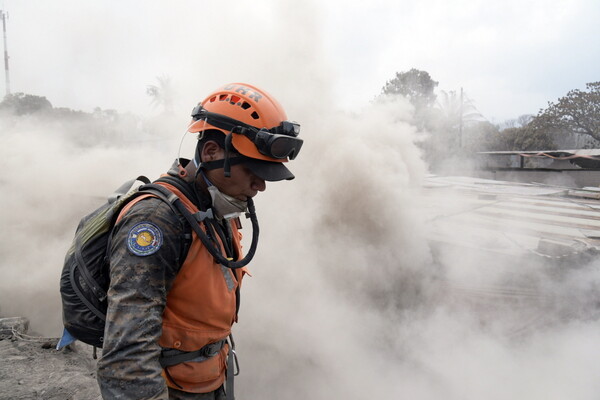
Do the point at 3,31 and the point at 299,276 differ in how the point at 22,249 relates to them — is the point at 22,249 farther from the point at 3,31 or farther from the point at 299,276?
the point at 3,31

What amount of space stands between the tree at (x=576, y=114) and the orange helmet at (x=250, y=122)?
23.0 meters

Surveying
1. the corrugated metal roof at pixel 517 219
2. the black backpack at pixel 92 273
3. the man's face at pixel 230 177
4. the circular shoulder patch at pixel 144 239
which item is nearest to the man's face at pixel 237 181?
the man's face at pixel 230 177

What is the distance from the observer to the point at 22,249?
590cm

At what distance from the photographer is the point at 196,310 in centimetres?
129

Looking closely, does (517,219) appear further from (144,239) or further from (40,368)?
(144,239)

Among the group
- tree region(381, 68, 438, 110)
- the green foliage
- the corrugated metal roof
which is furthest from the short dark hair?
tree region(381, 68, 438, 110)

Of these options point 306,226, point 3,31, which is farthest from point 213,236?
point 3,31

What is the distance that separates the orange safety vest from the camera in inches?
49.5

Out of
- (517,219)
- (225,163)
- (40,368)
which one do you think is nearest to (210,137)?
(225,163)

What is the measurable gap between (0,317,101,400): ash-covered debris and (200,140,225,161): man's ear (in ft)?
8.19

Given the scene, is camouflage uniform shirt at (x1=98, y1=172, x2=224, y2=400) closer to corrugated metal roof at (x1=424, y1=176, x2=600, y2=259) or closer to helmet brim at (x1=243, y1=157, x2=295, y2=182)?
helmet brim at (x1=243, y1=157, x2=295, y2=182)

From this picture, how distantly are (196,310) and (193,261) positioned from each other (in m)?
0.19

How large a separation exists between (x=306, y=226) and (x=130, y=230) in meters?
4.99

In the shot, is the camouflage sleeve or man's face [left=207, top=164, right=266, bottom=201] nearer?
the camouflage sleeve
